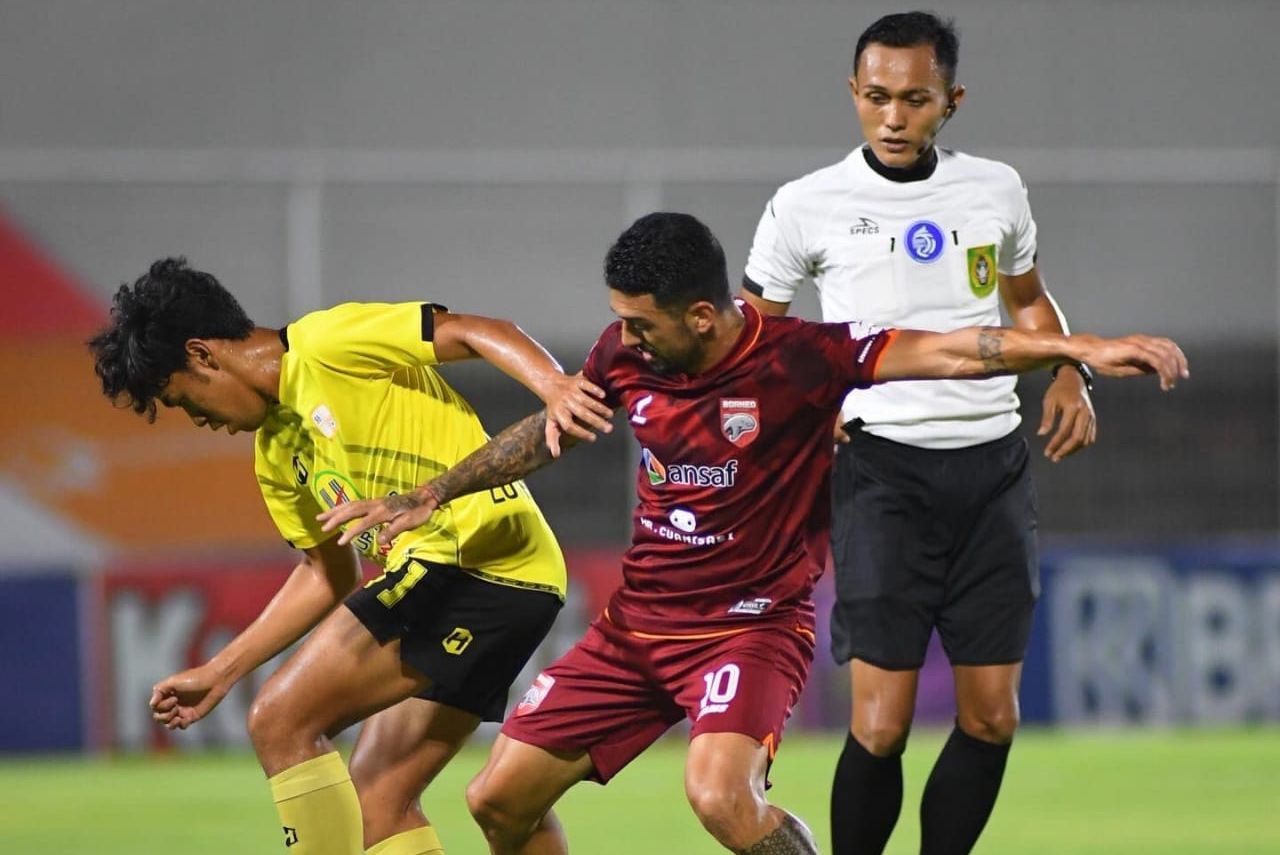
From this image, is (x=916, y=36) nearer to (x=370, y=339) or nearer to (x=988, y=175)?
(x=988, y=175)

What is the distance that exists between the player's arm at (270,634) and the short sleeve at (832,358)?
1.44m

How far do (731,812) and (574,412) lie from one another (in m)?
0.98

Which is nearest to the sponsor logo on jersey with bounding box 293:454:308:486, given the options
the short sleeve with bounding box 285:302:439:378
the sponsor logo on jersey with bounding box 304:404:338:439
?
the sponsor logo on jersey with bounding box 304:404:338:439

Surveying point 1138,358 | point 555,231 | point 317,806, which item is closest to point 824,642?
point 555,231

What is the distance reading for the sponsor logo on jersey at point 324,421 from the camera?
4.95 meters

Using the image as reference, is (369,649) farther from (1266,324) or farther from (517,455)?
(1266,324)

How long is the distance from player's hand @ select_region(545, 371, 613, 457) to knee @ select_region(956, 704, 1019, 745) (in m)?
1.39

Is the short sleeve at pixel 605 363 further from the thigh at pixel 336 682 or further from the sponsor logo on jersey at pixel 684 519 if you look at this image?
the thigh at pixel 336 682

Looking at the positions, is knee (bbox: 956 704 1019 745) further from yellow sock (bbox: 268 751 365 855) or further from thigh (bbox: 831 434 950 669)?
yellow sock (bbox: 268 751 365 855)

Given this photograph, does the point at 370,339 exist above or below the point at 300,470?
above

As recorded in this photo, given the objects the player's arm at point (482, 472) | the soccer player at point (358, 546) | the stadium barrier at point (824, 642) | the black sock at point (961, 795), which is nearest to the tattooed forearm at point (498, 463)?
the player's arm at point (482, 472)

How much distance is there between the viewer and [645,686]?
4879 millimetres

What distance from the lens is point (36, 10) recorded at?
1526 centimetres

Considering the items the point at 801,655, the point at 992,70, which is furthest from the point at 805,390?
the point at 992,70
